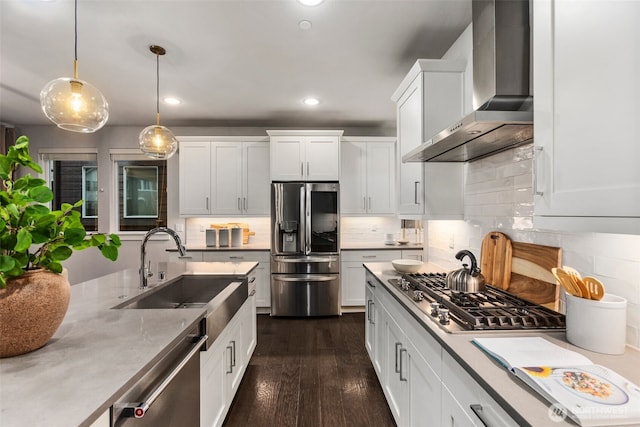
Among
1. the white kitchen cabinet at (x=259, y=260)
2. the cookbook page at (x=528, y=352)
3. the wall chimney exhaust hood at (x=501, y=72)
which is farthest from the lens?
the white kitchen cabinet at (x=259, y=260)

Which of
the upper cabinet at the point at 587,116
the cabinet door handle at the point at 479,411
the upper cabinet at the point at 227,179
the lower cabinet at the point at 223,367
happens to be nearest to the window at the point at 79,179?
the upper cabinet at the point at 227,179

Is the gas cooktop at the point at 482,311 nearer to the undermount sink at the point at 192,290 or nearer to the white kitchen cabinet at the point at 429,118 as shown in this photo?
the white kitchen cabinet at the point at 429,118

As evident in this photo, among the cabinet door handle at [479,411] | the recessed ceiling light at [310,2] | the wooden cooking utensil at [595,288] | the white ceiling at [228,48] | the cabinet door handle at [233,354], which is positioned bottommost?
the cabinet door handle at [233,354]

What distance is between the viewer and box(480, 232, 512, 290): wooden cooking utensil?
1.71 m

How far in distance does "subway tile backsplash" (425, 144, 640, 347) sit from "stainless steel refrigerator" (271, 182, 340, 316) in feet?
4.79

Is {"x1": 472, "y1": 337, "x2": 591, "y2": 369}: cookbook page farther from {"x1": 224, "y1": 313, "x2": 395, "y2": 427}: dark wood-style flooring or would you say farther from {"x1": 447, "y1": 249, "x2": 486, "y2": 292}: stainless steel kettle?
{"x1": 224, "y1": 313, "x2": 395, "y2": 427}: dark wood-style flooring

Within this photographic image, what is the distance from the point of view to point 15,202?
2.75 feet

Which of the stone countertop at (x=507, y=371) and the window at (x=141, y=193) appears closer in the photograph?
the stone countertop at (x=507, y=371)

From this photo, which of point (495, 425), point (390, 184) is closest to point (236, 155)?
point (390, 184)

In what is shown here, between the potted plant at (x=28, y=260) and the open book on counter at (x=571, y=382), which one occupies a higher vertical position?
the potted plant at (x=28, y=260)

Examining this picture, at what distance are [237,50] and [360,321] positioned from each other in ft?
10.7

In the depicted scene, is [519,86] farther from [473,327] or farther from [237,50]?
[237,50]

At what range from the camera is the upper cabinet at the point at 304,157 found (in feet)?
13.1

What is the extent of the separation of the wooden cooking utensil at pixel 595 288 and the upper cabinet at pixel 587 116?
→ 0.82 ft
